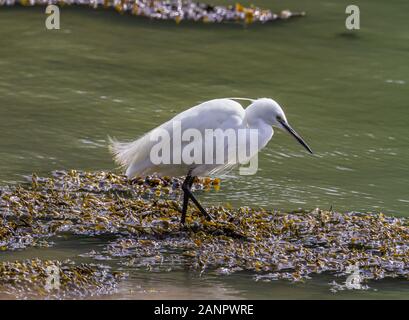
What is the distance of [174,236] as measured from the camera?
6.81 meters

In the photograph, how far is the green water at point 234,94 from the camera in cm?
788

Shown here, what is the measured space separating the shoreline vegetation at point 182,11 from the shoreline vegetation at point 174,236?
606 centimetres

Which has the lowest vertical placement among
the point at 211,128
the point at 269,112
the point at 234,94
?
the point at 234,94

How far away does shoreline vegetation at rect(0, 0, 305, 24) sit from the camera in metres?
13.4

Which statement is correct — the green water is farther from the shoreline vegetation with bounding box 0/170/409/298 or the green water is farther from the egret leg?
the egret leg

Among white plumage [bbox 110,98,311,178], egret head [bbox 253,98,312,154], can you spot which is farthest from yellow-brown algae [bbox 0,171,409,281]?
egret head [bbox 253,98,312,154]

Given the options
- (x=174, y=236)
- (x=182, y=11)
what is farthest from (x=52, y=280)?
(x=182, y=11)

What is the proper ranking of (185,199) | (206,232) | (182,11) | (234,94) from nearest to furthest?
(206,232) < (185,199) < (234,94) < (182,11)

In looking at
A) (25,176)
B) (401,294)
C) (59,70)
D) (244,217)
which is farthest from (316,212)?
(59,70)

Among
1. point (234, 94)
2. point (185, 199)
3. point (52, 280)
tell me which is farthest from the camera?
point (234, 94)

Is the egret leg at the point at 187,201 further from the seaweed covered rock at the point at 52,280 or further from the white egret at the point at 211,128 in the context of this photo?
the seaweed covered rock at the point at 52,280

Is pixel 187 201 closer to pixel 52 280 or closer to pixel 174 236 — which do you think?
pixel 174 236

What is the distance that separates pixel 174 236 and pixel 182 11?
287 inches

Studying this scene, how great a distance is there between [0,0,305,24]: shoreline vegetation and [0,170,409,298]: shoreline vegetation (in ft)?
19.9
